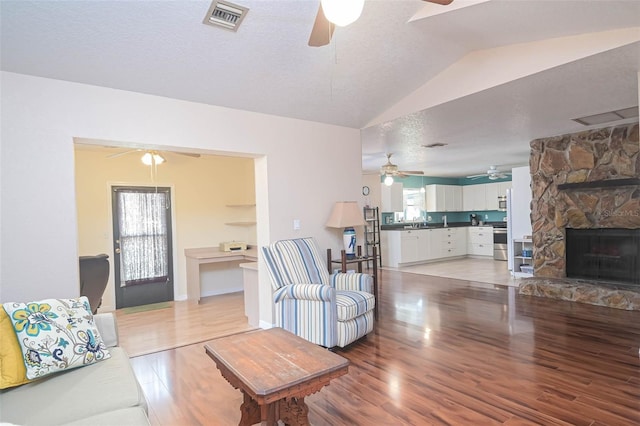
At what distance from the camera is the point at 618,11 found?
7.71 feet

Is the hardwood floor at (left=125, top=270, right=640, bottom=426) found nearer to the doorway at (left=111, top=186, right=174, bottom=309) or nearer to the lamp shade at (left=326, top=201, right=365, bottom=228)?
the lamp shade at (left=326, top=201, right=365, bottom=228)

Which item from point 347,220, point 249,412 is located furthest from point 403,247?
point 249,412

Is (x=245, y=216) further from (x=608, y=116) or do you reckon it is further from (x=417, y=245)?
(x=608, y=116)

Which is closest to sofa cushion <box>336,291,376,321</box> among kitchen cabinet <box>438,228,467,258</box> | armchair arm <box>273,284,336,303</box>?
armchair arm <box>273,284,336,303</box>

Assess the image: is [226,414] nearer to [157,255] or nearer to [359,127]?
[359,127]

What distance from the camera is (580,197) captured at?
208 inches

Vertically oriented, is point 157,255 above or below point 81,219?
below

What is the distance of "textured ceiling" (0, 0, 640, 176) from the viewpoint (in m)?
2.39

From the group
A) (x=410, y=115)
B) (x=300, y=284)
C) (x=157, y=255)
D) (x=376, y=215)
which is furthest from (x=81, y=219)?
(x=376, y=215)

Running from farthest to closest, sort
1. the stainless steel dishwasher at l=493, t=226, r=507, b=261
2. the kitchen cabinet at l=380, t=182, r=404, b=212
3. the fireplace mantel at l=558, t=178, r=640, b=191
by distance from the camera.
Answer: the kitchen cabinet at l=380, t=182, r=404, b=212 < the stainless steel dishwasher at l=493, t=226, r=507, b=261 < the fireplace mantel at l=558, t=178, r=640, b=191

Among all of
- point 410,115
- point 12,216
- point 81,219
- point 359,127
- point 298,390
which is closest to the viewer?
point 298,390

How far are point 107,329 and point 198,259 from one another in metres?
3.03

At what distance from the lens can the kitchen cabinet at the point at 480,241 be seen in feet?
29.9

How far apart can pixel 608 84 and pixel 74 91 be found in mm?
4705
